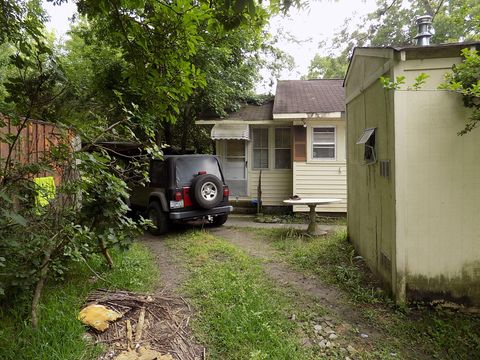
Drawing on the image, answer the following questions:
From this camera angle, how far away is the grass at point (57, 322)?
268 centimetres

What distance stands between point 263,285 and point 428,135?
9.36 feet

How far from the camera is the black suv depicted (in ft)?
24.3

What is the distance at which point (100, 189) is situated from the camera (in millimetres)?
3869

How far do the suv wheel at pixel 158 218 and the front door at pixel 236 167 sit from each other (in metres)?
3.71

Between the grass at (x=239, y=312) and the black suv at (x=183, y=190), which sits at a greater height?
the black suv at (x=183, y=190)

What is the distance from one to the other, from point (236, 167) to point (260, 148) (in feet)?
3.37

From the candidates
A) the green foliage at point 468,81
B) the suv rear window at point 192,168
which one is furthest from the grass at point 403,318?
the suv rear window at point 192,168

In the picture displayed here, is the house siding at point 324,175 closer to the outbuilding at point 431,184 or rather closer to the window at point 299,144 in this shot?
the window at point 299,144

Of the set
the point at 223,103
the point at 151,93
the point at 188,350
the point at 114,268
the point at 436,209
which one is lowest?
the point at 188,350

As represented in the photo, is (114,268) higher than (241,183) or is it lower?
lower

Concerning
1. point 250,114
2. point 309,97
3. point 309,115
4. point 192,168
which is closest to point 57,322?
point 192,168

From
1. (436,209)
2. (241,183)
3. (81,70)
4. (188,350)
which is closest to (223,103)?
(241,183)

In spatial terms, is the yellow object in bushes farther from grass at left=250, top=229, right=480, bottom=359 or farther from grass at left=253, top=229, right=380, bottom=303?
grass at left=253, top=229, right=380, bottom=303

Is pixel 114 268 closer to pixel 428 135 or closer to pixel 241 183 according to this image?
pixel 428 135
